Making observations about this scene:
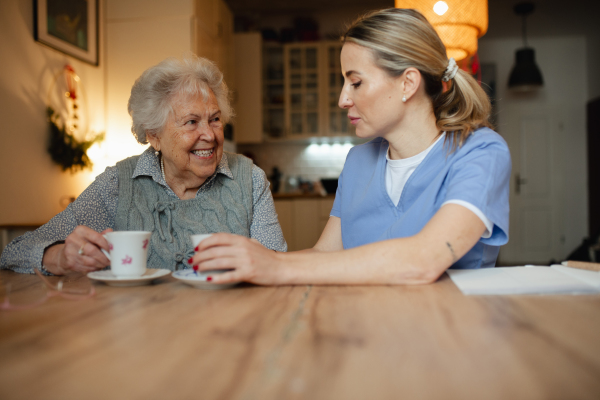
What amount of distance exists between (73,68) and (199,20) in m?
1.11

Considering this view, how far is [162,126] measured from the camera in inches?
56.7

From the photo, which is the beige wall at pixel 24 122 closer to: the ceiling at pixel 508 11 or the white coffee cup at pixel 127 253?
the white coffee cup at pixel 127 253

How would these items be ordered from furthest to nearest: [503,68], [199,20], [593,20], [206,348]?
[503,68] < [593,20] < [199,20] < [206,348]

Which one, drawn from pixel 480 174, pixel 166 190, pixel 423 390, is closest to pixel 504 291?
pixel 480 174

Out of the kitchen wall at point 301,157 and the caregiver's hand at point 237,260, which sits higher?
the kitchen wall at point 301,157

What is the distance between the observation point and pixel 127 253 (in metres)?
0.87

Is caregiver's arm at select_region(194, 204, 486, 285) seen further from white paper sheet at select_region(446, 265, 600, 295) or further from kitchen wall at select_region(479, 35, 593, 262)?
kitchen wall at select_region(479, 35, 593, 262)

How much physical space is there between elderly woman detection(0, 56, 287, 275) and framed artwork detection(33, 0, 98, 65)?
1.92m

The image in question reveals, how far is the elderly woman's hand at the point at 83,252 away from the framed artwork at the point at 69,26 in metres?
2.39

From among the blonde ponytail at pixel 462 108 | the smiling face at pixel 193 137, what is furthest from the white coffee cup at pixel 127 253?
the blonde ponytail at pixel 462 108

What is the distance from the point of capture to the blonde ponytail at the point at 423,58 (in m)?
1.17

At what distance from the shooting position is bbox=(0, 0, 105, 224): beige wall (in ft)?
8.36

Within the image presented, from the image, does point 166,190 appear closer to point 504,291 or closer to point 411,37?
point 411,37

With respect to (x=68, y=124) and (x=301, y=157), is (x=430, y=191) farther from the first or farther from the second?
(x=301, y=157)
